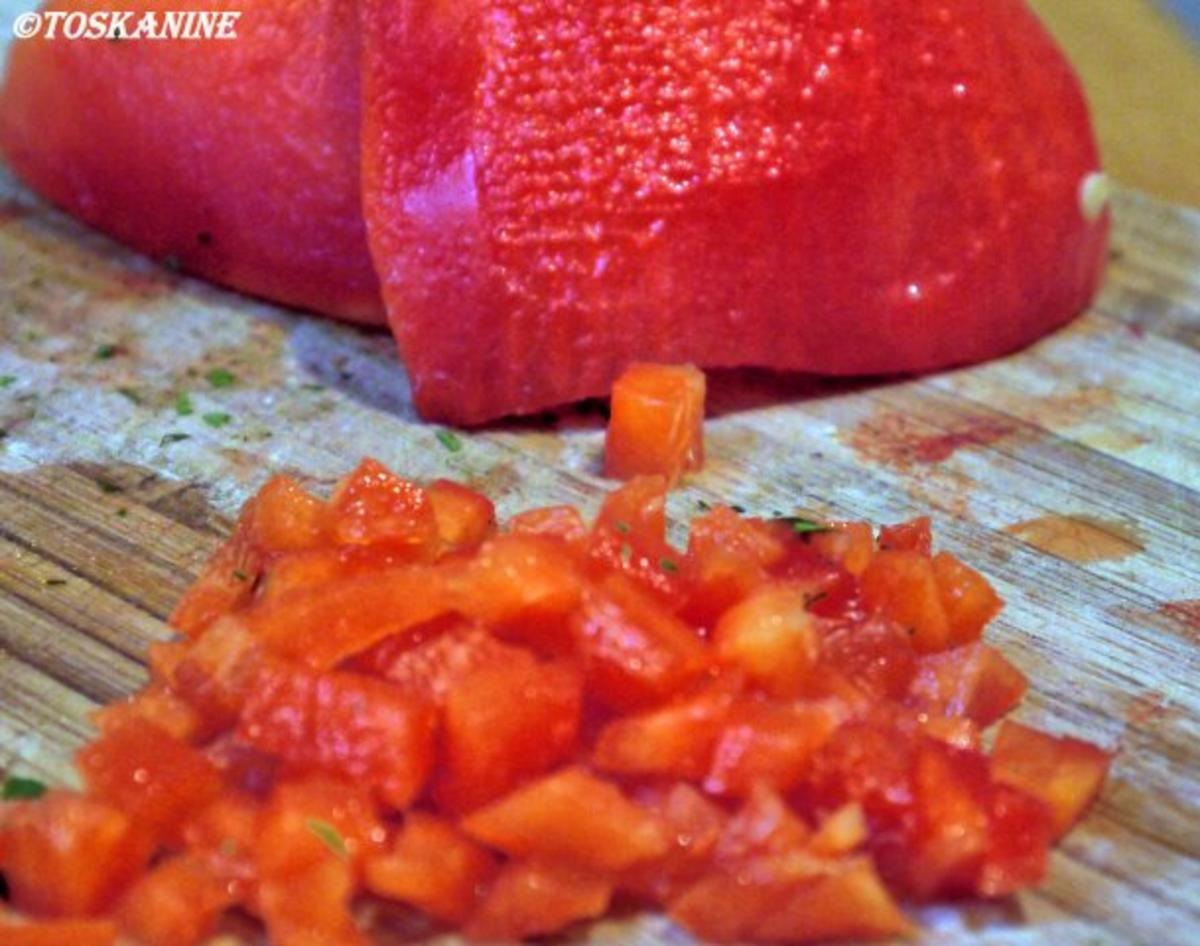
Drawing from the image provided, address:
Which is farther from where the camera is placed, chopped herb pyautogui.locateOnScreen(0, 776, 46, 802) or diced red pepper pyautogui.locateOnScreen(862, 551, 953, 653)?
diced red pepper pyautogui.locateOnScreen(862, 551, 953, 653)

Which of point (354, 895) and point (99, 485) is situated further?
point (99, 485)

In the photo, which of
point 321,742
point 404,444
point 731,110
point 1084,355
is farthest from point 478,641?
point 1084,355

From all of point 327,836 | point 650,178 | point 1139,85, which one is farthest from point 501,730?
point 1139,85

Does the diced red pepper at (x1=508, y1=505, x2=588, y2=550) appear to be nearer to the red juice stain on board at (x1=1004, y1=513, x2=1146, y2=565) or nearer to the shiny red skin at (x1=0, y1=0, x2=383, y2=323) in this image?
the red juice stain on board at (x1=1004, y1=513, x2=1146, y2=565)

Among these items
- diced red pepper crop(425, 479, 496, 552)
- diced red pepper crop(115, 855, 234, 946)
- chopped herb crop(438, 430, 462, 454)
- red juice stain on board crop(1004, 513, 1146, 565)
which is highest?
diced red pepper crop(425, 479, 496, 552)

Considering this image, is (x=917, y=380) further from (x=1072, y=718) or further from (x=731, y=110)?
(x=1072, y=718)

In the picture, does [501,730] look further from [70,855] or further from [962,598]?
[962,598]

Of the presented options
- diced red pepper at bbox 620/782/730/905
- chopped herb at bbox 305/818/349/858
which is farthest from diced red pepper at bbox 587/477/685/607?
chopped herb at bbox 305/818/349/858

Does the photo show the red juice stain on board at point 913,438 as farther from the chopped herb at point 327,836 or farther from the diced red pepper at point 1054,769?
the chopped herb at point 327,836
